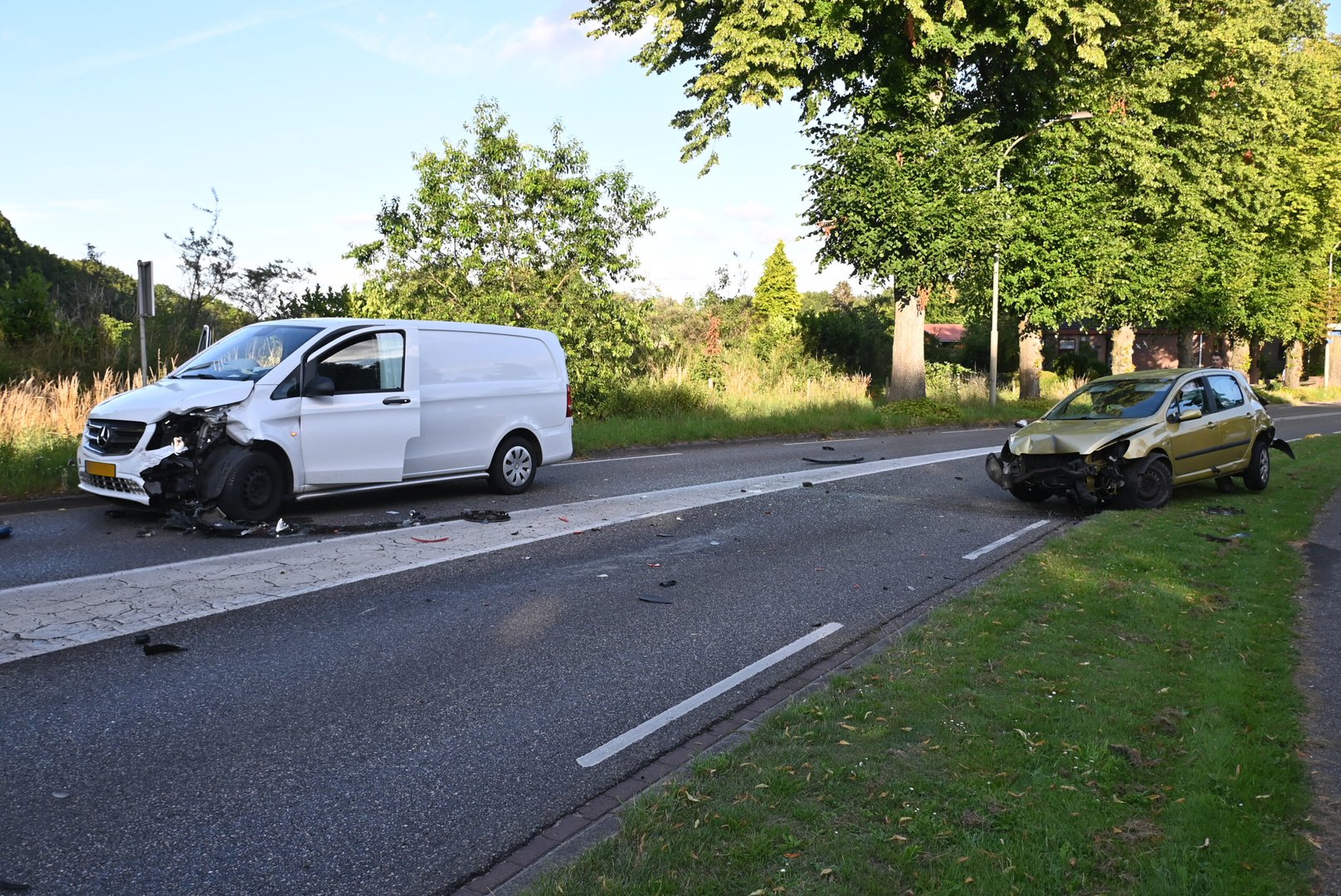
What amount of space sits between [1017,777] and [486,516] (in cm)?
703

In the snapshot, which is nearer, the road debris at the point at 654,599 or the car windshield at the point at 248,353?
the road debris at the point at 654,599

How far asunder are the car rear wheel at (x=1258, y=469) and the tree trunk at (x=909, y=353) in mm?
15129

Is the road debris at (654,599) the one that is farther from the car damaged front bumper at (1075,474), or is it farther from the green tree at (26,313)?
the green tree at (26,313)

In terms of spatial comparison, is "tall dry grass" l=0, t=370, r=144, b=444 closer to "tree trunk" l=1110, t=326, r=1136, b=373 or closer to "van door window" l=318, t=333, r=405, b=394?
"van door window" l=318, t=333, r=405, b=394

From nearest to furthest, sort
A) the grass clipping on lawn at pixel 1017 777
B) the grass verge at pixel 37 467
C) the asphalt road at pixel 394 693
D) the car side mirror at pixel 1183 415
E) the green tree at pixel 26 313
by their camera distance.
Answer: the grass clipping on lawn at pixel 1017 777, the asphalt road at pixel 394 693, the grass verge at pixel 37 467, the car side mirror at pixel 1183 415, the green tree at pixel 26 313

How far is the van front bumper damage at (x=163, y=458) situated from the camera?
909cm

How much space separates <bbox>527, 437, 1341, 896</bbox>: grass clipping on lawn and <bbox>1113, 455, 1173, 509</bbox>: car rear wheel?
4635 millimetres

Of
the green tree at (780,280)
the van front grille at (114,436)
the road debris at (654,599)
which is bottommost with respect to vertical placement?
the road debris at (654,599)

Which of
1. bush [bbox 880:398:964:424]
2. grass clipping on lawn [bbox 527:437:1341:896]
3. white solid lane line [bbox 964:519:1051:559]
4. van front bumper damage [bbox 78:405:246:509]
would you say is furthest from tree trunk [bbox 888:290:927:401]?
grass clipping on lawn [bbox 527:437:1341:896]

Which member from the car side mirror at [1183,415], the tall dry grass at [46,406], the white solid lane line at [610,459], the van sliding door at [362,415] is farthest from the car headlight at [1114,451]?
the tall dry grass at [46,406]

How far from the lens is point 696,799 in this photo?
12.4 feet

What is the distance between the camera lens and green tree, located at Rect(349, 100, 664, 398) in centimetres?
2131

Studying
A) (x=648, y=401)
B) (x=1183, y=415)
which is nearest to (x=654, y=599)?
(x=1183, y=415)

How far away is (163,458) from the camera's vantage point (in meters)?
9.08
